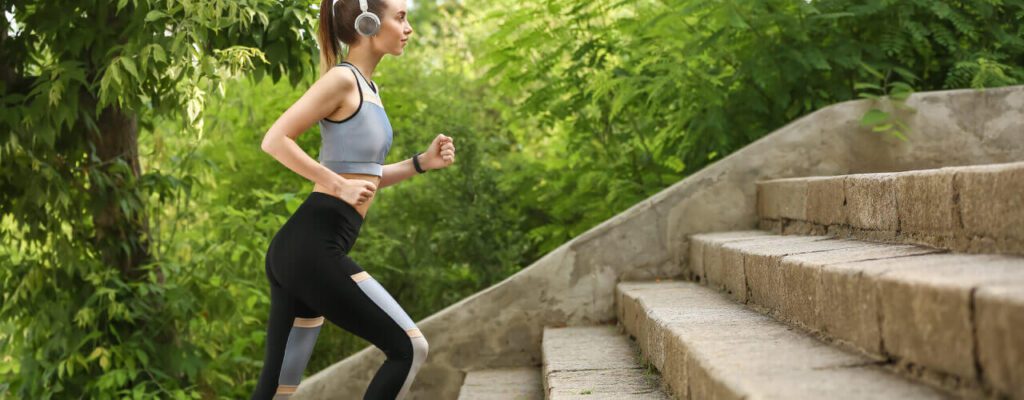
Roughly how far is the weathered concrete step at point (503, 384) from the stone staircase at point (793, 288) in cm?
2

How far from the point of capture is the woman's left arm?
12.2ft

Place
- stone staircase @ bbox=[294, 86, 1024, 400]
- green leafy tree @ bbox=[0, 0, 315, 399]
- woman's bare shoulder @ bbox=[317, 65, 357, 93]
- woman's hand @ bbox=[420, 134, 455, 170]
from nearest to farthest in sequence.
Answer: stone staircase @ bbox=[294, 86, 1024, 400] < woman's bare shoulder @ bbox=[317, 65, 357, 93] < woman's hand @ bbox=[420, 134, 455, 170] < green leafy tree @ bbox=[0, 0, 315, 399]

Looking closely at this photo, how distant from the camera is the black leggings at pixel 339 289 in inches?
123

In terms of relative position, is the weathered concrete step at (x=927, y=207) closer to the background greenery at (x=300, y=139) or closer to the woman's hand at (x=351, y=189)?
the background greenery at (x=300, y=139)

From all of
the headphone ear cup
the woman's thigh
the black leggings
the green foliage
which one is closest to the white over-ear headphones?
the headphone ear cup

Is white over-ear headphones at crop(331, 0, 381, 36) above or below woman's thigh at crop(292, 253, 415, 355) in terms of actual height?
above

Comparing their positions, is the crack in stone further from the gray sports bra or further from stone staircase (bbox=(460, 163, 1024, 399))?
the gray sports bra

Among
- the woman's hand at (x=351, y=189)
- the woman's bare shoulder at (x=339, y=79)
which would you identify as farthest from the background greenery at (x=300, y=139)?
the woman's hand at (x=351, y=189)

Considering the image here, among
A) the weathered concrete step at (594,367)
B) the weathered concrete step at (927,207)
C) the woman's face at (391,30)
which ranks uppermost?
the woman's face at (391,30)

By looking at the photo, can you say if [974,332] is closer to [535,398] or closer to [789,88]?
[535,398]

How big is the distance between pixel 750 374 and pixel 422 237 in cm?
491

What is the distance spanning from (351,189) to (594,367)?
1.34 meters

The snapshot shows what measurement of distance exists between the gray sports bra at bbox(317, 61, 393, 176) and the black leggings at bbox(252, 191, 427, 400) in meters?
0.14

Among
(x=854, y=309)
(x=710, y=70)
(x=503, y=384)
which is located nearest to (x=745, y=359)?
(x=854, y=309)
